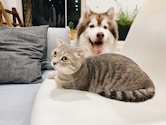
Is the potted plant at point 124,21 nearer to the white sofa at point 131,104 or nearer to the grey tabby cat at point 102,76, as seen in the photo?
the white sofa at point 131,104

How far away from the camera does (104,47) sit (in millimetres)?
1746

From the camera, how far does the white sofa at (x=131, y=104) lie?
2.22ft

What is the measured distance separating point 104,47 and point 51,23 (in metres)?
1.14

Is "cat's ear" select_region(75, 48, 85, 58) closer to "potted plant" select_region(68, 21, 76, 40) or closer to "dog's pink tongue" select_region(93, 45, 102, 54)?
"dog's pink tongue" select_region(93, 45, 102, 54)

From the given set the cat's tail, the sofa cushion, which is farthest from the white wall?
the cat's tail

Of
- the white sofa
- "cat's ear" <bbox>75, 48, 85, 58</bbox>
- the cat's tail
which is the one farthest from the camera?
"cat's ear" <bbox>75, 48, 85, 58</bbox>

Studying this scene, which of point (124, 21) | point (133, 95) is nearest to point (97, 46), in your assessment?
point (124, 21)

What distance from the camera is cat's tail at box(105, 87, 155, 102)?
2.81ft

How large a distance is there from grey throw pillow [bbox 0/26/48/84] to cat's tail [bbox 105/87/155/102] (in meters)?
0.66

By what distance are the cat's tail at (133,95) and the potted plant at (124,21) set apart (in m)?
1.17

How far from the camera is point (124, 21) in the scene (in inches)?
84.9

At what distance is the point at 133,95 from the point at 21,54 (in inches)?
32.5

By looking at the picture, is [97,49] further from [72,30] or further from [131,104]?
[131,104]

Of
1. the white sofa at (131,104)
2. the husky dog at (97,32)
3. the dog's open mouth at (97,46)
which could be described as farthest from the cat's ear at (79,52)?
the dog's open mouth at (97,46)
